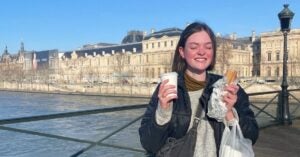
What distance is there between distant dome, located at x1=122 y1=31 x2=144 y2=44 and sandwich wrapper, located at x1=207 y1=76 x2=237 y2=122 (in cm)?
9524

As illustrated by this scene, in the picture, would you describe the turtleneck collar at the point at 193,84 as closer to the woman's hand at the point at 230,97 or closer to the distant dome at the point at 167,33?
the woman's hand at the point at 230,97

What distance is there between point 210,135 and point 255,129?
0.65 ft

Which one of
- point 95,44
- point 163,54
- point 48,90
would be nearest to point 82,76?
point 48,90

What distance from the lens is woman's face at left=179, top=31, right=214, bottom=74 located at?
70.6 inches

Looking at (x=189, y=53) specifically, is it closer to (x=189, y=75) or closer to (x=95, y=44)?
(x=189, y=75)

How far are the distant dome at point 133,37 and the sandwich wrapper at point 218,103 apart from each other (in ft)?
312

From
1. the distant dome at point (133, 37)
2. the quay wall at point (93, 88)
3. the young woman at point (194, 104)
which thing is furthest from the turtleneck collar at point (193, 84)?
the distant dome at point (133, 37)

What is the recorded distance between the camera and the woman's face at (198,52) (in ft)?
5.88

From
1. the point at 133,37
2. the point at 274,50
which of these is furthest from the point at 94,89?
the point at 133,37

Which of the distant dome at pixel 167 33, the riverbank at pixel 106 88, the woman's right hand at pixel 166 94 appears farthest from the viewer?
the distant dome at pixel 167 33

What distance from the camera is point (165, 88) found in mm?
1569

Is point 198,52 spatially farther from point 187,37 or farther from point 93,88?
point 93,88

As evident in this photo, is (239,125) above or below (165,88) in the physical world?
below

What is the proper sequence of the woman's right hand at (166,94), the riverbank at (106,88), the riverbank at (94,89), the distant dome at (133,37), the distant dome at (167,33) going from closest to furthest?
the woman's right hand at (166,94) → the riverbank at (106,88) → the riverbank at (94,89) → the distant dome at (167,33) → the distant dome at (133,37)
